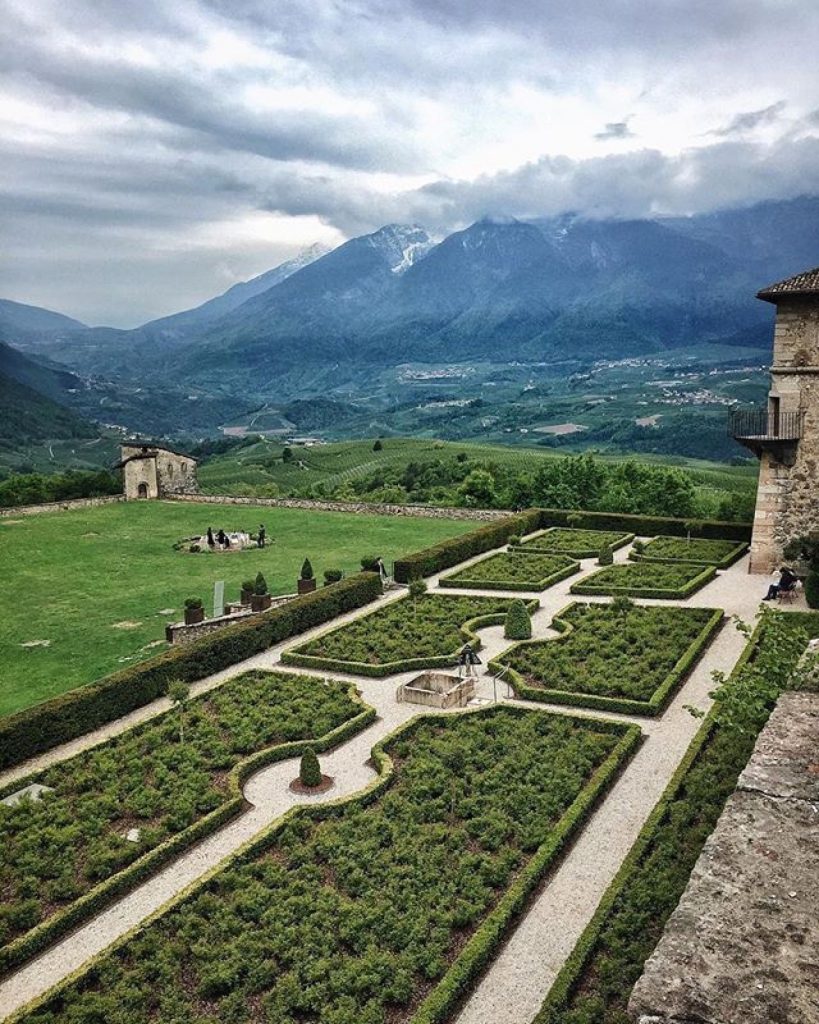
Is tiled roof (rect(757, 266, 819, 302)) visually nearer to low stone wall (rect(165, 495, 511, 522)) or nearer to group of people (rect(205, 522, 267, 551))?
low stone wall (rect(165, 495, 511, 522))

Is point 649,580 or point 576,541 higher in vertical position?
point 576,541

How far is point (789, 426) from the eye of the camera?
103 ft

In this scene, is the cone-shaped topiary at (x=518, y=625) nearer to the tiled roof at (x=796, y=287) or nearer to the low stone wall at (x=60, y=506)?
the tiled roof at (x=796, y=287)

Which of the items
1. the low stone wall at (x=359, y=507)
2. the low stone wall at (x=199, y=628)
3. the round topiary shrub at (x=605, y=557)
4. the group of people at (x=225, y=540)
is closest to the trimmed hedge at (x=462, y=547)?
the low stone wall at (x=359, y=507)

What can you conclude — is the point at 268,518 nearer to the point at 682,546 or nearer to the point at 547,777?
the point at 682,546

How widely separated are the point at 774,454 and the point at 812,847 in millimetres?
25307

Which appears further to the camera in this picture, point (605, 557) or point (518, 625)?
point (605, 557)

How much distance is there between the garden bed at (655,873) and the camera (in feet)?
37.4

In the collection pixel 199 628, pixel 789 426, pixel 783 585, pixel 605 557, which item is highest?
pixel 789 426

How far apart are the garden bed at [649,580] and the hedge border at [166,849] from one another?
13.7 meters

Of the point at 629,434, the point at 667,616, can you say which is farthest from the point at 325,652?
the point at 629,434

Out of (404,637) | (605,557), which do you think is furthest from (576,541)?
(404,637)

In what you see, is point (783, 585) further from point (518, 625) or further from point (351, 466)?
point (351, 466)

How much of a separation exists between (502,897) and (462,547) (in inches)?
995
